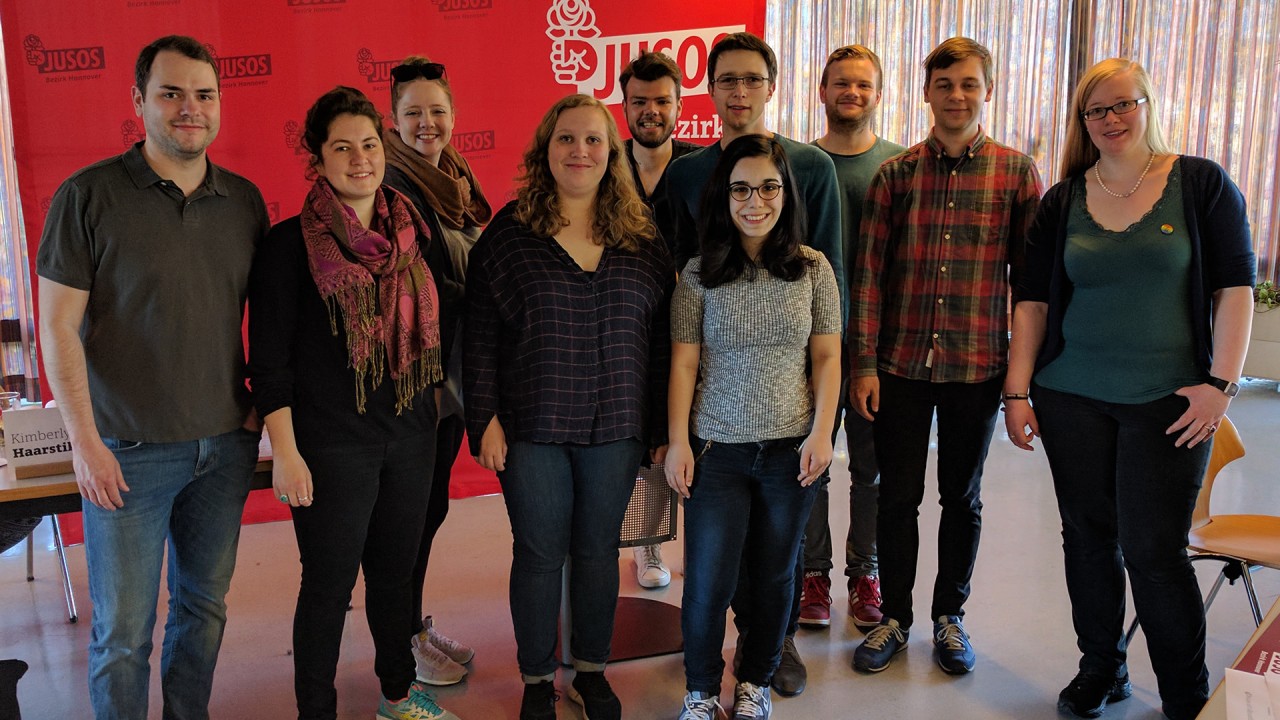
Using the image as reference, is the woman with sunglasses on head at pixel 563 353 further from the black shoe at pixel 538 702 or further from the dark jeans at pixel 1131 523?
the dark jeans at pixel 1131 523

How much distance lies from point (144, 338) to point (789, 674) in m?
1.97

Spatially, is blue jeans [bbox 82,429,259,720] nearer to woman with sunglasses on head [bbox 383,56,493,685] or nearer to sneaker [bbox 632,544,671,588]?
woman with sunglasses on head [bbox 383,56,493,685]

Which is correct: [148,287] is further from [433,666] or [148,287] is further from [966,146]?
[966,146]

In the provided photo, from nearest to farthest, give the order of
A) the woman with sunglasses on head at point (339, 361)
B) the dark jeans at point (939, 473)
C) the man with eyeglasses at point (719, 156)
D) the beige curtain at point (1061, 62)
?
the woman with sunglasses on head at point (339, 361), the man with eyeglasses at point (719, 156), the dark jeans at point (939, 473), the beige curtain at point (1061, 62)

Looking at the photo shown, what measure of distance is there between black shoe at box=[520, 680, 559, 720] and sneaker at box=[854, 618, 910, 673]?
1.01 m

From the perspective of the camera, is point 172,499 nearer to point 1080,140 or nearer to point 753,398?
point 753,398

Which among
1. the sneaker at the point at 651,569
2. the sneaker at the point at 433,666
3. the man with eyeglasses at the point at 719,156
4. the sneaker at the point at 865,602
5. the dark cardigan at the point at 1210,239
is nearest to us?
the dark cardigan at the point at 1210,239

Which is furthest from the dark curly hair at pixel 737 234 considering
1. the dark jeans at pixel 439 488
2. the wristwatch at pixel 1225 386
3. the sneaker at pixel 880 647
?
the sneaker at pixel 880 647

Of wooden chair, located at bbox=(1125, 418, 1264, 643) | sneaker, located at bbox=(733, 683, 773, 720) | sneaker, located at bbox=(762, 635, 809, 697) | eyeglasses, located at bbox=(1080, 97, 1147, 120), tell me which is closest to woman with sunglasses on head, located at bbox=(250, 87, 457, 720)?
sneaker, located at bbox=(733, 683, 773, 720)

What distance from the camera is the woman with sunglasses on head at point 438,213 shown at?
2.41 metres

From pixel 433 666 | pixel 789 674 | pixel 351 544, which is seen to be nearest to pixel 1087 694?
pixel 789 674

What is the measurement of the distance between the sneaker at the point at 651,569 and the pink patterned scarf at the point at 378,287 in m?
1.64

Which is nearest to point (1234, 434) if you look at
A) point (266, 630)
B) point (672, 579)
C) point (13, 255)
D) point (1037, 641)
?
point (1037, 641)

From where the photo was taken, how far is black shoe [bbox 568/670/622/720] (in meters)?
2.39
